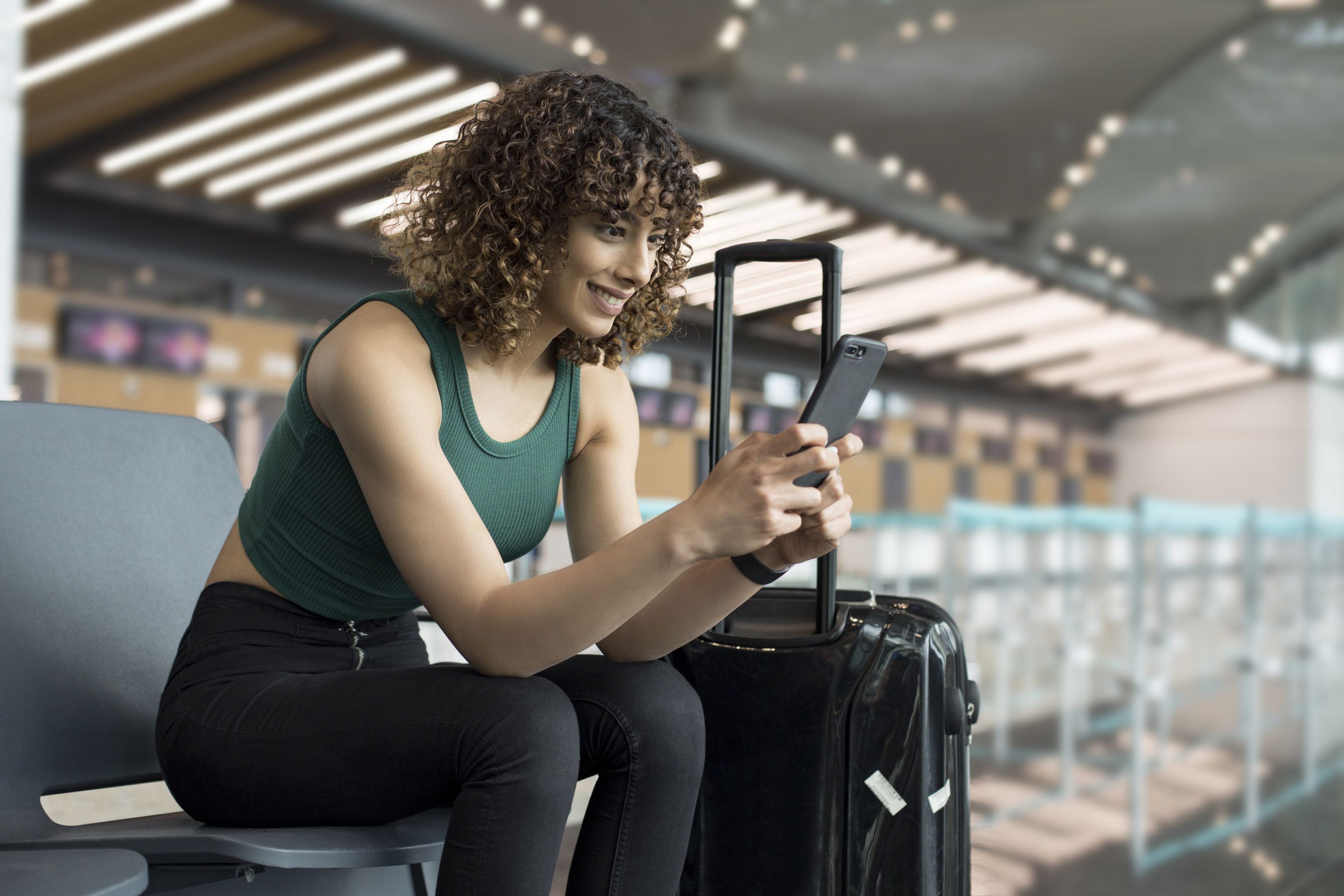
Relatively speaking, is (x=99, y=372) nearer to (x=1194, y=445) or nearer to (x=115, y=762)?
(x=115, y=762)

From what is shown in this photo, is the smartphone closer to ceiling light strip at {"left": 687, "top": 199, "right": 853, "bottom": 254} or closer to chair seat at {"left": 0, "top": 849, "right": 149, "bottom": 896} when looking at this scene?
chair seat at {"left": 0, "top": 849, "right": 149, "bottom": 896}

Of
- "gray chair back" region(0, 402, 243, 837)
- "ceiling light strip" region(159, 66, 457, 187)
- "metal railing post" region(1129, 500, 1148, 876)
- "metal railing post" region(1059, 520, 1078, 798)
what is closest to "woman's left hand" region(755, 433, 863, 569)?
"gray chair back" region(0, 402, 243, 837)

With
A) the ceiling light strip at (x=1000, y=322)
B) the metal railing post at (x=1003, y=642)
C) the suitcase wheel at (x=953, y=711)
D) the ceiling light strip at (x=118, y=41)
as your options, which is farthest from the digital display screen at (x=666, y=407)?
the ceiling light strip at (x=1000, y=322)

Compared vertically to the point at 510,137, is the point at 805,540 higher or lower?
lower

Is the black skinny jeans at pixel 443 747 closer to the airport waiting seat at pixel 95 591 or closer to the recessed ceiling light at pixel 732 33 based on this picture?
the airport waiting seat at pixel 95 591

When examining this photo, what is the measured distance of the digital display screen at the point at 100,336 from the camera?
388 centimetres

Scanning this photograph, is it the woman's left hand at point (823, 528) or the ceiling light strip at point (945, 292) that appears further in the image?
the ceiling light strip at point (945, 292)

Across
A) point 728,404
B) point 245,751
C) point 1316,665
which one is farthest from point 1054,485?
point 245,751

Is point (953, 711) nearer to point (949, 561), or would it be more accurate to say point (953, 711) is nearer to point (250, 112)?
point (949, 561)

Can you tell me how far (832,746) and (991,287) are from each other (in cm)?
465

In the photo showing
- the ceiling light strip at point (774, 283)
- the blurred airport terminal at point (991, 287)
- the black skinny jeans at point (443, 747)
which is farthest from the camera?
the blurred airport terminal at point (991, 287)

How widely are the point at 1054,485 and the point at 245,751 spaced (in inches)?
210

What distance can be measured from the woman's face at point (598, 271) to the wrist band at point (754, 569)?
0.23 m

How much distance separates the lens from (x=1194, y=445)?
568cm
